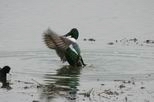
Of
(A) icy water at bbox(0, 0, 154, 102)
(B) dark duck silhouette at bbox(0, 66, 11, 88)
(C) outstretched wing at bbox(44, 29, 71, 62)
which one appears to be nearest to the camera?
(A) icy water at bbox(0, 0, 154, 102)

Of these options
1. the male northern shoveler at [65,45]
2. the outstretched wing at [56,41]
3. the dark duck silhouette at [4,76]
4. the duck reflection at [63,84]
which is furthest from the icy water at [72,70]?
the outstretched wing at [56,41]

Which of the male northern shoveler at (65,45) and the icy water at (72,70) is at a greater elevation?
the male northern shoveler at (65,45)

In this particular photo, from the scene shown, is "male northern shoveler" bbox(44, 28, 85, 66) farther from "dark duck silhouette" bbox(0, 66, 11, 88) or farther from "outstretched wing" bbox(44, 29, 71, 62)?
"dark duck silhouette" bbox(0, 66, 11, 88)

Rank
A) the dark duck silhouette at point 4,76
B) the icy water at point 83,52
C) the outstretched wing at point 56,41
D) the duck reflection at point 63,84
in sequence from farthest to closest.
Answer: the outstretched wing at point 56,41 → the dark duck silhouette at point 4,76 → the icy water at point 83,52 → the duck reflection at point 63,84

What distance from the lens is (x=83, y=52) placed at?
21.6 m

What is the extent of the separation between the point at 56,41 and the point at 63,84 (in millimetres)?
2726

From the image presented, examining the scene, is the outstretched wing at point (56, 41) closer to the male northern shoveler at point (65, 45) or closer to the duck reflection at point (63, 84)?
the male northern shoveler at point (65, 45)

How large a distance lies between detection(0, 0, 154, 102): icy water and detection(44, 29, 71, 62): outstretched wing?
0.66 meters

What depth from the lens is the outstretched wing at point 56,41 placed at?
727 inches

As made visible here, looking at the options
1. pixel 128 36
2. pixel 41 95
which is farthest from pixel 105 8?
pixel 41 95

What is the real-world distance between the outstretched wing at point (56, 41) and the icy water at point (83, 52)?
2.16ft

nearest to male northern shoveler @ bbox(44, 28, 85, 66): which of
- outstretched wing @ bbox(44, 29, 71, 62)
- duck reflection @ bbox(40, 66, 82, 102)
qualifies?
outstretched wing @ bbox(44, 29, 71, 62)

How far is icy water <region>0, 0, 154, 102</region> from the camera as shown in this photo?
14.9 metres

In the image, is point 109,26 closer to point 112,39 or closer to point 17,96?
point 112,39
